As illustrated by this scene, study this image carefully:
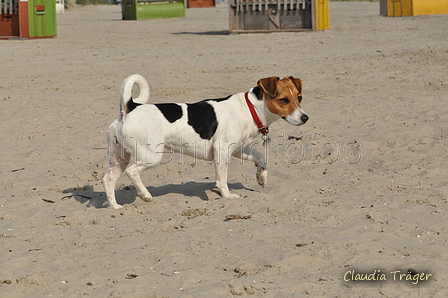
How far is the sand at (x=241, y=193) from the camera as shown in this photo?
4605 millimetres

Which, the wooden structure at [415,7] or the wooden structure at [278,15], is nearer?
the wooden structure at [278,15]

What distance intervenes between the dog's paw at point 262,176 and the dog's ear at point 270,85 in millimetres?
863

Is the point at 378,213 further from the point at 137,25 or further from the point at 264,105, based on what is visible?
the point at 137,25

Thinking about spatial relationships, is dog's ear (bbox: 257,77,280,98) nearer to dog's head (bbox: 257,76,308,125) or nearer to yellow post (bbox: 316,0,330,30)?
dog's head (bbox: 257,76,308,125)

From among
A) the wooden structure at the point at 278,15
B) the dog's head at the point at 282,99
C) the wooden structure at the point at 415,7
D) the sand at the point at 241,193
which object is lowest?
the sand at the point at 241,193

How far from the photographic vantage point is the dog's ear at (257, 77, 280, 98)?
646cm

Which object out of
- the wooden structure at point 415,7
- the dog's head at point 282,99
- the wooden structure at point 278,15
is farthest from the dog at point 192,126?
the wooden structure at point 415,7

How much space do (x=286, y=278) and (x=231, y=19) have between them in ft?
54.7

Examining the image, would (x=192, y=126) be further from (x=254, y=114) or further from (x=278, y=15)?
(x=278, y=15)

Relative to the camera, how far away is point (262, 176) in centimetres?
688

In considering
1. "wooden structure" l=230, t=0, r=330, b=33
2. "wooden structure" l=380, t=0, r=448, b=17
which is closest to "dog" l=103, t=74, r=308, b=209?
"wooden structure" l=230, t=0, r=330, b=33

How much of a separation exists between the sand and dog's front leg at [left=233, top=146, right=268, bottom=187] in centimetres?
15

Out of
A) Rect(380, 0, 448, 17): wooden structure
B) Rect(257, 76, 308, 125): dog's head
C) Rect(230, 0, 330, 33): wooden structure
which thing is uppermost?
Rect(380, 0, 448, 17): wooden structure

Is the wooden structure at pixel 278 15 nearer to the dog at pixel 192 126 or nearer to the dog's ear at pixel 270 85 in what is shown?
the dog at pixel 192 126
